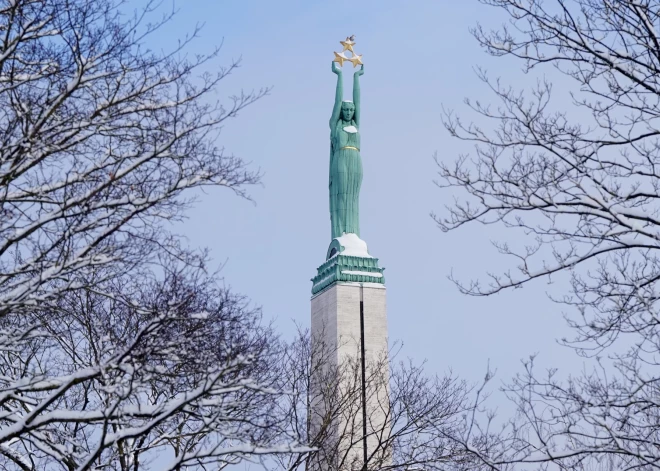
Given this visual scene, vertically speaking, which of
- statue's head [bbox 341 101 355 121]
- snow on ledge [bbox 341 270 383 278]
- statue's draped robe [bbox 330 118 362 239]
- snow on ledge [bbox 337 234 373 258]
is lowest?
snow on ledge [bbox 341 270 383 278]

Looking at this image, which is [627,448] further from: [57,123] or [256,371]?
[256,371]

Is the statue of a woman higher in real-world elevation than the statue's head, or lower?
lower

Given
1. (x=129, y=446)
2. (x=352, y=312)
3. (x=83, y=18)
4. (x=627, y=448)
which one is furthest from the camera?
(x=352, y=312)

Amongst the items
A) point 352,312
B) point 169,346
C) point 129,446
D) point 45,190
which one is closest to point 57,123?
point 45,190

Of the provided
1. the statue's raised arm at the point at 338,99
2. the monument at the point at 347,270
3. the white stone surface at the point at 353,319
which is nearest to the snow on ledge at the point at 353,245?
the monument at the point at 347,270

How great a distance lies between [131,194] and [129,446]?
6336mm

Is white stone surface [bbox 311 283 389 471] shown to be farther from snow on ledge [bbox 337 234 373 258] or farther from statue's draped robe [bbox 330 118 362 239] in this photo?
statue's draped robe [bbox 330 118 362 239]

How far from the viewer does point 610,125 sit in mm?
8328

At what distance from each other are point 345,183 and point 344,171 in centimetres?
48

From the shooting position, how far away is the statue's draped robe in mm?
35312

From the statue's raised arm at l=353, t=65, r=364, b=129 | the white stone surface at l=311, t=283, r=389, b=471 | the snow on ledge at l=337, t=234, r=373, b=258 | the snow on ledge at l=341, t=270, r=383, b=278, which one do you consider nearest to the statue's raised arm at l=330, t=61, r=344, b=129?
the statue's raised arm at l=353, t=65, r=364, b=129

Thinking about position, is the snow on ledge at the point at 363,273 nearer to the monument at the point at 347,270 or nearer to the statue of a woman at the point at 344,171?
the monument at the point at 347,270

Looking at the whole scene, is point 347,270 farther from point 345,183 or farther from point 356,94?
point 356,94

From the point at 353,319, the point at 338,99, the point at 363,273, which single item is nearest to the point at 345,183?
the point at 338,99
